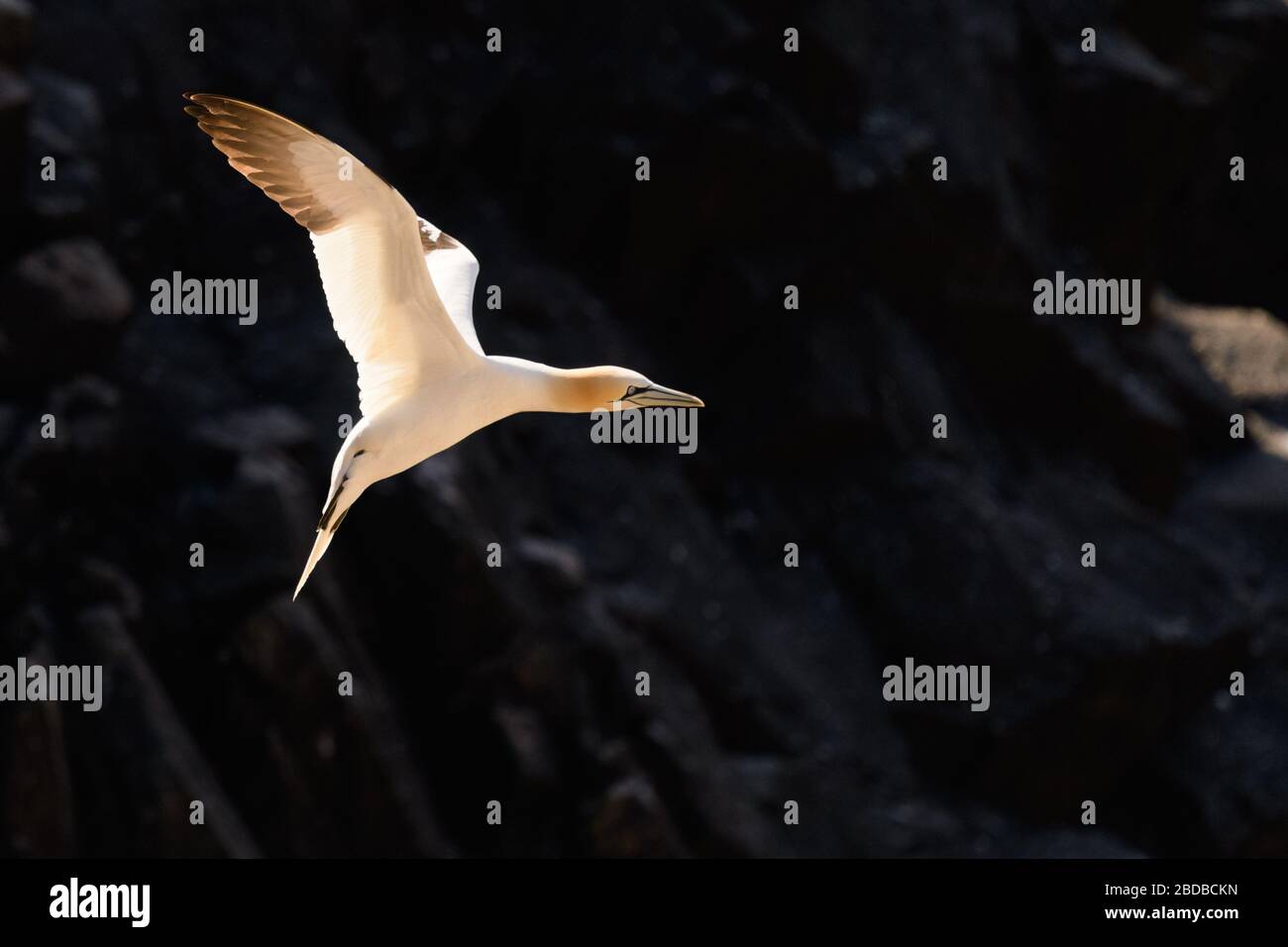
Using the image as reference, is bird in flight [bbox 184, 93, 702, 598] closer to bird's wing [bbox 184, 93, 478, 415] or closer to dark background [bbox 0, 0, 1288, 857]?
bird's wing [bbox 184, 93, 478, 415]

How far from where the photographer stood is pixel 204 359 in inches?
583

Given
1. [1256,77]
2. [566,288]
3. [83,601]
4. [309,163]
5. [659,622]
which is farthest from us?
[1256,77]

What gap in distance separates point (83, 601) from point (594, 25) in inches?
283

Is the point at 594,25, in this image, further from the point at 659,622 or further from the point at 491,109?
the point at 659,622

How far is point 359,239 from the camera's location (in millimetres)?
7402

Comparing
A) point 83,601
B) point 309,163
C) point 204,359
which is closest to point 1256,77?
point 204,359

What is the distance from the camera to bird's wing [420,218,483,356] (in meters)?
8.44

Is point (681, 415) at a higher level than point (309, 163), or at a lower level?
higher

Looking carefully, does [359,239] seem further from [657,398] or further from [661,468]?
[661,468]

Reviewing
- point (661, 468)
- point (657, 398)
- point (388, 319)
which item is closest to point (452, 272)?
point (388, 319)

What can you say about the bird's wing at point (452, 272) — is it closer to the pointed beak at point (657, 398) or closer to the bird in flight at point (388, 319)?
the bird in flight at point (388, 319)

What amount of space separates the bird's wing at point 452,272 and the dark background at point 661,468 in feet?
15.8

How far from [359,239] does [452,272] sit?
1.38 meters

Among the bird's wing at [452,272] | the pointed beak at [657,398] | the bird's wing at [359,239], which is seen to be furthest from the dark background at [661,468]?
the pointed beak at [657,398]
